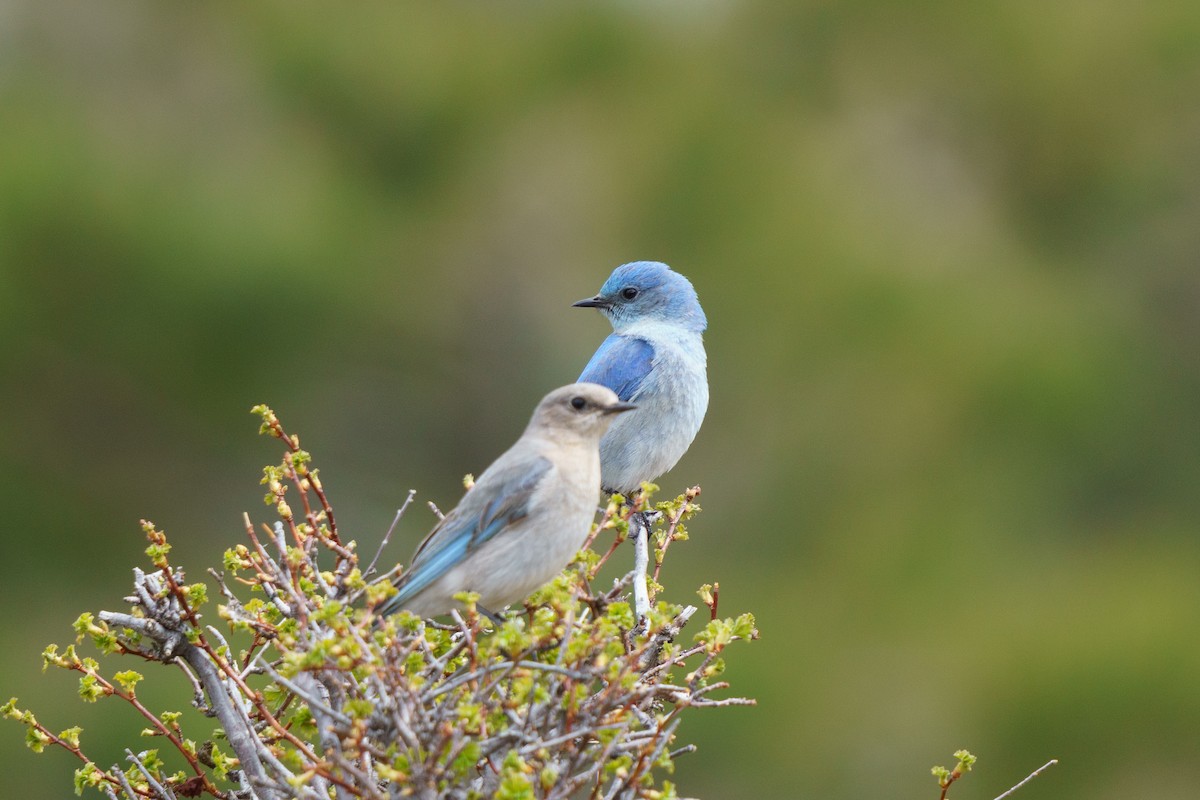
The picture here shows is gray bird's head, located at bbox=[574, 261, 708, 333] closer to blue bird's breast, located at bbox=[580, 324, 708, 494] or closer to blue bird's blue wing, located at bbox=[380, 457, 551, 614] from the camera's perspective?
blue bird's breast, located at bbox=[580, 324, 708, 494]

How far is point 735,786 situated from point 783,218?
4781 millimetres

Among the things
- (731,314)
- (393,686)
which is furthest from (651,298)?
(731,314)

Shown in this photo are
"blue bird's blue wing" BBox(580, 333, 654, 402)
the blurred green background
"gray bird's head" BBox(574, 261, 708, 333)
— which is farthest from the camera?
the blurred green background

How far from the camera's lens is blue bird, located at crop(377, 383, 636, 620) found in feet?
11.6

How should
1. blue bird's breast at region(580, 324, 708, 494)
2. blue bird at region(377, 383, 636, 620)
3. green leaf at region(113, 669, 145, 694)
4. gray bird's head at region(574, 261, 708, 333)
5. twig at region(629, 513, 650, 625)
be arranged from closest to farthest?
green leaf at region(113, 669, 145, 694), blue bird at region(377, 383, 636, 620), twig at region(629, 513, 650, 625), blue bird's breast at region(580, 324, 708, 494), gray bird's head at region(574, 261, 708, 333)

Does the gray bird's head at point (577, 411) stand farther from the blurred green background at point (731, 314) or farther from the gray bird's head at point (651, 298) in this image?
the blurred green background at point (731, 314)

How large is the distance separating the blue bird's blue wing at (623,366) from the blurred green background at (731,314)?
4806 mm

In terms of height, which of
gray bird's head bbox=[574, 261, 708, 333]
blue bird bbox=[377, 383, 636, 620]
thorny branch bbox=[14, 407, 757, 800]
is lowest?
thorny branch bbox=[14, 407, 757, 800]

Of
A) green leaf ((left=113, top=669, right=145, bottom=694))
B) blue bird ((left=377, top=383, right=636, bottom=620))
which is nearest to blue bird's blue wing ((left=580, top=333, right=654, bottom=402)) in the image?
blue bird ((left=377, top=383, right=636, bottom=620))

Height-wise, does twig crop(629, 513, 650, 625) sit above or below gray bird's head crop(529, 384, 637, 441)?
below

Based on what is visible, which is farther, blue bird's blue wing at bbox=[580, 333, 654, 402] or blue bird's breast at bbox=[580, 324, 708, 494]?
blue bird's blue wing at bbox=[580, 333, 654, 402]

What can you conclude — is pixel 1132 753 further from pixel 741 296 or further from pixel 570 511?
pixel 570 511

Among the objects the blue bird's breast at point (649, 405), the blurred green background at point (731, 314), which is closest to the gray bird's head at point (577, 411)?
the blue bird's breast at point (649, 405)

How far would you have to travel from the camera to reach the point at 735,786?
1073cm
